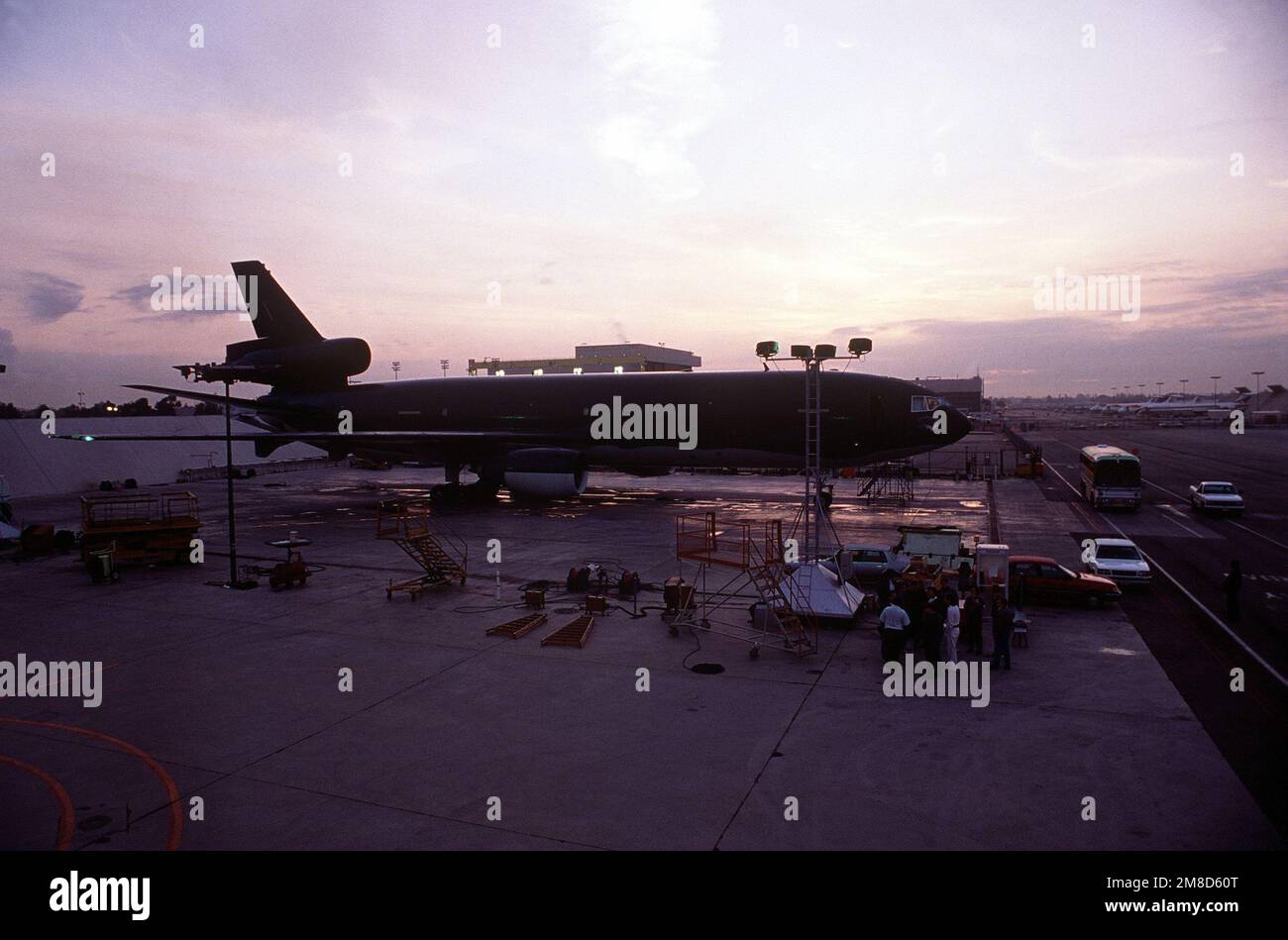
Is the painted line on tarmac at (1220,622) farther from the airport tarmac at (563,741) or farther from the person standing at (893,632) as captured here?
the person standing at (893,632)

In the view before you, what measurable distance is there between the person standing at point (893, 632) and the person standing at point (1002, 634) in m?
1.76

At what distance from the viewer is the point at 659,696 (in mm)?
13797

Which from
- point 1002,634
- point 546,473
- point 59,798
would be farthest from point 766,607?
point 546,473

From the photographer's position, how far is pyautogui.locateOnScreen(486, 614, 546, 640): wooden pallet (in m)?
17.9

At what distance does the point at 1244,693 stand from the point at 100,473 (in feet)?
223

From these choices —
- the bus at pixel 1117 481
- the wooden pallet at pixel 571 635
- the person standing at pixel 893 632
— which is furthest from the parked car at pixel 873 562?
the bus at pixel 1117 481

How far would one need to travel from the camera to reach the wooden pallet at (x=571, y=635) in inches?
674

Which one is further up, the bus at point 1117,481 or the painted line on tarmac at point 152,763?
the bus at point 1117,481

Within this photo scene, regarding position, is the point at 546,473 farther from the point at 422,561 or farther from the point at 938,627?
the point at 938,627

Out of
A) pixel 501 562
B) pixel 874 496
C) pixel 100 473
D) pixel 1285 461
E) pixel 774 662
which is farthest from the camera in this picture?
pixel 1285 461
